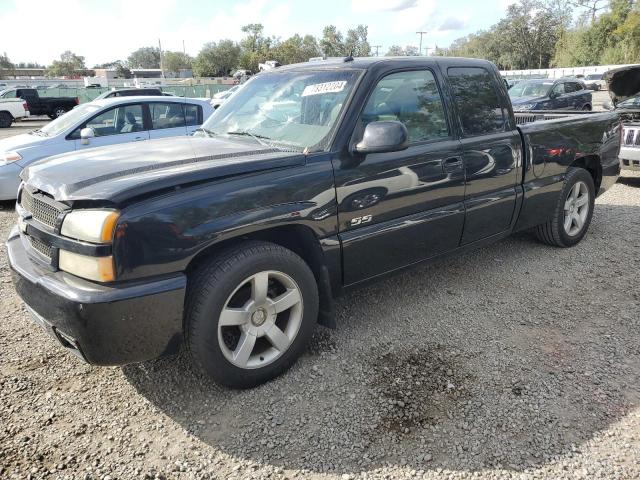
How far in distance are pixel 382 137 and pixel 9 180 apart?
6249 millimetres

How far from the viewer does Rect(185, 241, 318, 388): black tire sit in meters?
2.50

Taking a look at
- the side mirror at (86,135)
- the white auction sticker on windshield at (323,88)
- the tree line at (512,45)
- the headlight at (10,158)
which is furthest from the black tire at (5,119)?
the tree line at (512,45)

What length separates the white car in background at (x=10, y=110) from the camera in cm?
2159

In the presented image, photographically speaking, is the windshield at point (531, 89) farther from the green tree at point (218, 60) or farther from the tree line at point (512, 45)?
the green tree at point (218, 60)

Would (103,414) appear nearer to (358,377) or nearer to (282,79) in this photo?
(358,377)

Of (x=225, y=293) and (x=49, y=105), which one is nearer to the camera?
(x=225, y=293)

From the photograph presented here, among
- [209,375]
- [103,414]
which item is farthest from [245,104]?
[103,414]

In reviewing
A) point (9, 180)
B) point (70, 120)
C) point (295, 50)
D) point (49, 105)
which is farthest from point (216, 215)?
point (295, 50)

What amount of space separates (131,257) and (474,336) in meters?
2.37

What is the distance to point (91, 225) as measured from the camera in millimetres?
2275

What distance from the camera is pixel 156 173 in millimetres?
2504

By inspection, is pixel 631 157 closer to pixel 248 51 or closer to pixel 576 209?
pixel 576 209

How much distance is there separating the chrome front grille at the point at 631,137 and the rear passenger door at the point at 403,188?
17.4 feet

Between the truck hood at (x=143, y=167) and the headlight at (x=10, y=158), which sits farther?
the headlight at (x=10, y=158)
